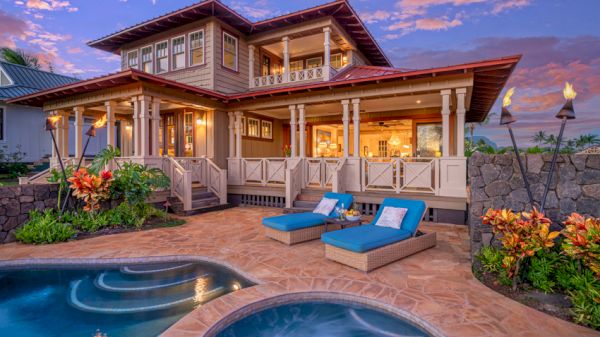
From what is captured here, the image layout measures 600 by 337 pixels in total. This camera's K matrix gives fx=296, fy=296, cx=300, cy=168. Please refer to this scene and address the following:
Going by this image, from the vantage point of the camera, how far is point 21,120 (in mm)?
15727

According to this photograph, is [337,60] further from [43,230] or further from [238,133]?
[43,230]

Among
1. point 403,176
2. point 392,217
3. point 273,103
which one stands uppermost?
point 273,103

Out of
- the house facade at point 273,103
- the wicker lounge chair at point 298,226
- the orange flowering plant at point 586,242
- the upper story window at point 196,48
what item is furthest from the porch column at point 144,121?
the orange flowering plant at point 586,242

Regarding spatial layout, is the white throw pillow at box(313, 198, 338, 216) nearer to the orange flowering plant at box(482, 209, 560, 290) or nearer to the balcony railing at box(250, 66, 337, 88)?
the orange flowering plant at box(482, 209, 560, 290)

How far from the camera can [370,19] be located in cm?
5422

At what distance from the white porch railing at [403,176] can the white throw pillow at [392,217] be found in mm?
3291

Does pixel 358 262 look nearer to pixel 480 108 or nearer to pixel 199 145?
pixel 199 145

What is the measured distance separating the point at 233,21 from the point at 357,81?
6.45m

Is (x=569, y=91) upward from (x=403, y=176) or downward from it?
upward

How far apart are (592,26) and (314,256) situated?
37033mm

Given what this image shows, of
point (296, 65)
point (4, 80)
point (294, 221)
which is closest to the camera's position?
point (294, 221)

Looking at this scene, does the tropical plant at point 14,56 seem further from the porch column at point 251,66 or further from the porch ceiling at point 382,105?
the porch ceiling at point 382,105

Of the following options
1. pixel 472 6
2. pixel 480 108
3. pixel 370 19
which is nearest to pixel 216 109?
pixel 480 108

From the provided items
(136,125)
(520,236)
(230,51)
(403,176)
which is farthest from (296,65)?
(520,236)
